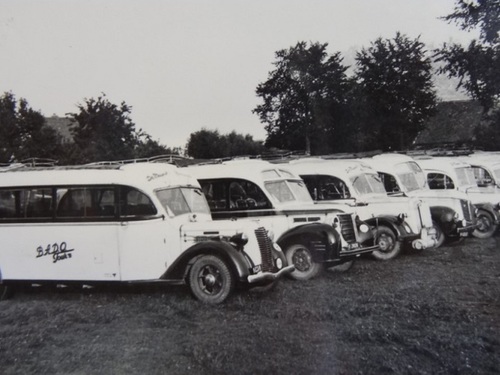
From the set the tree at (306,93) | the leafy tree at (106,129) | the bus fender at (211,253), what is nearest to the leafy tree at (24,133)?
the leafy tree at (106,129)

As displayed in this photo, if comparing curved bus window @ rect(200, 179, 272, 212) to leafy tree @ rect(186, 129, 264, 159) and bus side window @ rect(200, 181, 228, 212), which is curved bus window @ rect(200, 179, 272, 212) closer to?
bus side window @ rect(200, 181, 228, 212)

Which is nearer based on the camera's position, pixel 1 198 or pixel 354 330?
pixel 354 330

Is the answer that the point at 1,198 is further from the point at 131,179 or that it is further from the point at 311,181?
the point at 311,181

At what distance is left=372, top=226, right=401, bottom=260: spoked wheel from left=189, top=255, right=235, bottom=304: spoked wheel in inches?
194

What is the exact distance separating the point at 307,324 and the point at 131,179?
334 cm

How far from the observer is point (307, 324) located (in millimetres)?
6039

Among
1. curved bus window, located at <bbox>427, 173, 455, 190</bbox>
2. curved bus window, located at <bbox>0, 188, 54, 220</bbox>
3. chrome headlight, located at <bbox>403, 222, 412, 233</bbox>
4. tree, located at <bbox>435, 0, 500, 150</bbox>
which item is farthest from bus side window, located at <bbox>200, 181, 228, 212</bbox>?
tree, located at <bbox>435, 0, 500, 150</bbox>

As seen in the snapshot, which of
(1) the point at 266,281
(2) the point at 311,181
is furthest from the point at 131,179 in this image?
(2) the point at 311,181

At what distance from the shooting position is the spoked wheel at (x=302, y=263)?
9.11 meters

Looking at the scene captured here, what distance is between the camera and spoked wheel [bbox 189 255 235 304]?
23.4ft

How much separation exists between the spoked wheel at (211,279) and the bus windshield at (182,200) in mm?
987

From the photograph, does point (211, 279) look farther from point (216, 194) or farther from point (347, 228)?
point (347, 228)

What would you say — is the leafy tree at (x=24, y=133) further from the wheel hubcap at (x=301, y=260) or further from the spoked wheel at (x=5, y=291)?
the wheel hubcap at (x=301, y=260)

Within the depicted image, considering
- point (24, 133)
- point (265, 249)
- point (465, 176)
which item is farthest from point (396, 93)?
point (265, 249)
